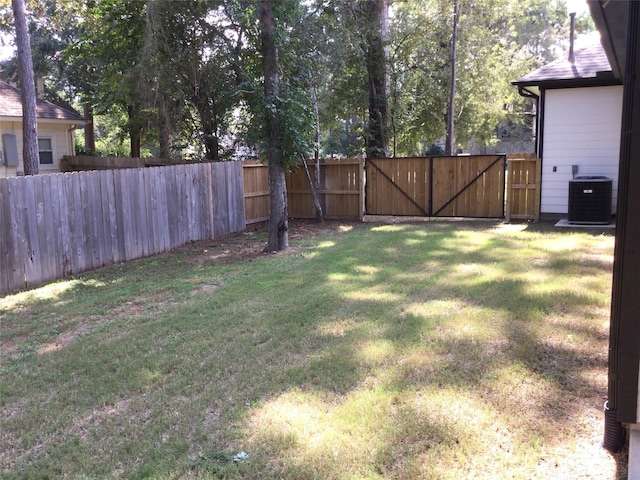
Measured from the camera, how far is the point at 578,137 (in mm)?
12117

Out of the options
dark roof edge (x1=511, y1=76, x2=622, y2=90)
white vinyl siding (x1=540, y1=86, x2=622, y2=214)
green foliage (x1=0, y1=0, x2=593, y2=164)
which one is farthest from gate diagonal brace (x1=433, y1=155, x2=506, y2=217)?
green foliage (x1=0, y1=0, x2=593, y2=164)

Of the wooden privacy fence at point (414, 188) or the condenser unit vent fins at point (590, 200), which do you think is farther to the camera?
the wooden privacy fence at point (414, 188)

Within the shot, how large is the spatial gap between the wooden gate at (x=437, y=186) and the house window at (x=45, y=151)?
12.6 meters

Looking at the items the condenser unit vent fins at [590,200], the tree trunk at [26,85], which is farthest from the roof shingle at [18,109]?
the condenser unit vent fins at [590,200]

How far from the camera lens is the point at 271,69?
9.67m

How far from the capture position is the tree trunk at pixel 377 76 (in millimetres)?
16125

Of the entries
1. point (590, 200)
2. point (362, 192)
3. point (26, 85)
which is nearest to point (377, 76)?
point (362, 192)

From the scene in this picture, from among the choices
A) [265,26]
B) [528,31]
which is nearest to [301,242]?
[265,26]

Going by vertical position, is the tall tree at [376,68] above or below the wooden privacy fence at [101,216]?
above

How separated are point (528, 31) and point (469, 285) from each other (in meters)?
48.6

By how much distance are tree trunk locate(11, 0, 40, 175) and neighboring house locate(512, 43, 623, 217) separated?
10.6 meters

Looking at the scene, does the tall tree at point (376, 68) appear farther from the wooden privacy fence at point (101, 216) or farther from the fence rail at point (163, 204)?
the wooden privacy fence at point (101, 216)

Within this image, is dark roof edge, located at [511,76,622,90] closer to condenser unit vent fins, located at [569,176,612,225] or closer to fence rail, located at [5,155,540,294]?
fence rail, located at [5,155,540,294]

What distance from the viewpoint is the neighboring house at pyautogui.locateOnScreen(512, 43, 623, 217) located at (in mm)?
11711
